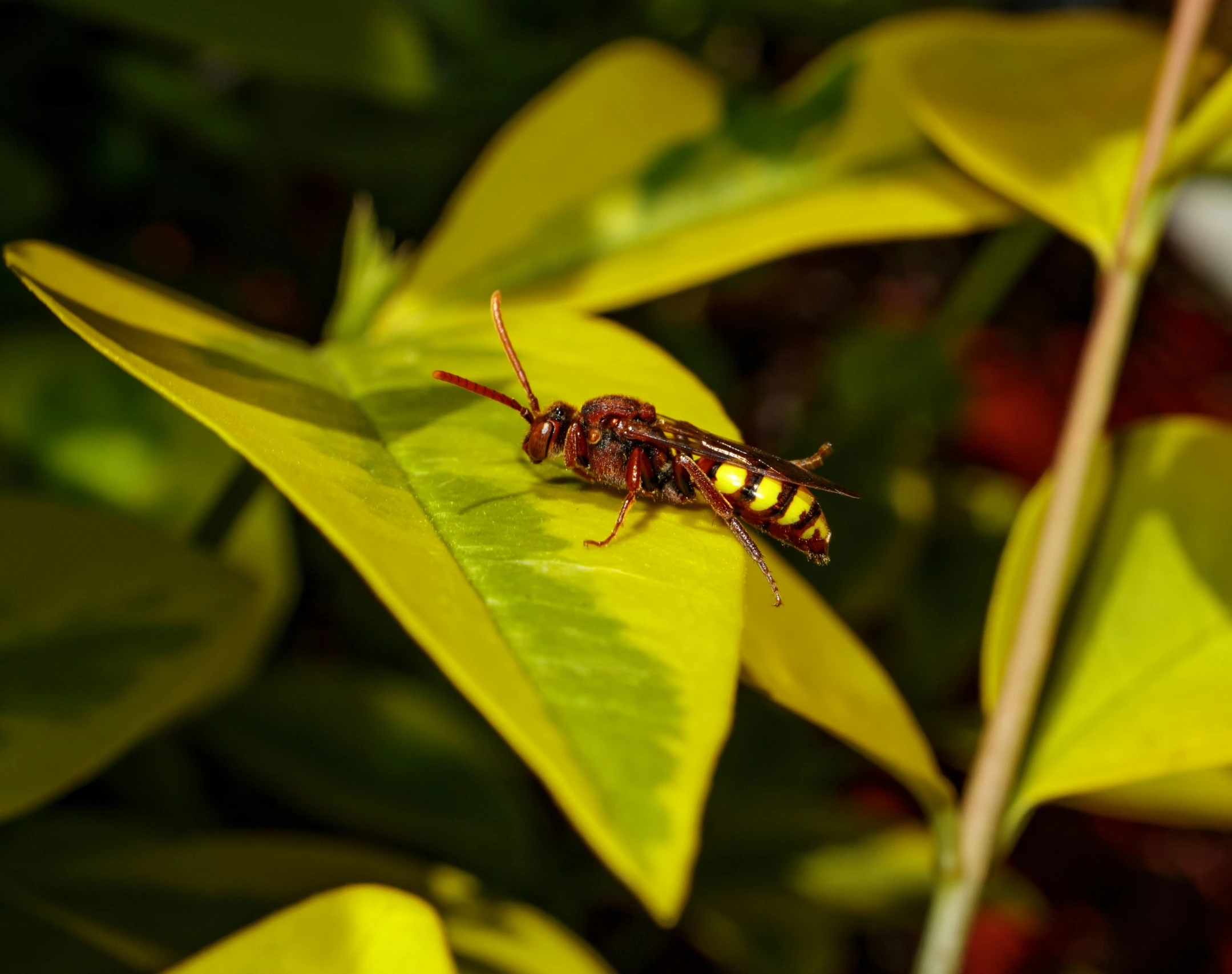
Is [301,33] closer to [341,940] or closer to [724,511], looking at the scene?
[724,511]

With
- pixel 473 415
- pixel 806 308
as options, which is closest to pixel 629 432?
pixel 473 415

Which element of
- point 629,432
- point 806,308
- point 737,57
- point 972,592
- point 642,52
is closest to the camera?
point 629,432

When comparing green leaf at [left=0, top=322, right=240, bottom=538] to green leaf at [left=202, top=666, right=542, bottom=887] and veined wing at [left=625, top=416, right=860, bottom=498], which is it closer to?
green leaf at [left=202, top=666, right=542, bottom=887]

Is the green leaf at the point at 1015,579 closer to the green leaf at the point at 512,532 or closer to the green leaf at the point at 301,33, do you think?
the green leaf at the point at 512,532

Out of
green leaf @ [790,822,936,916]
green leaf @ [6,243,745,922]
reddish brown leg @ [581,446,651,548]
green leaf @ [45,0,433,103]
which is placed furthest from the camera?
green leaf @ [790,822,936,916]

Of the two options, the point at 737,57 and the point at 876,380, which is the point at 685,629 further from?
the point at 737,57

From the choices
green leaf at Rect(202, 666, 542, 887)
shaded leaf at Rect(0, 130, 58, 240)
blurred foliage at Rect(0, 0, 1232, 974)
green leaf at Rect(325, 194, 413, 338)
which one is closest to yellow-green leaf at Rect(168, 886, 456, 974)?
blurred foliage at Rect(0, 0, 1232, 974)

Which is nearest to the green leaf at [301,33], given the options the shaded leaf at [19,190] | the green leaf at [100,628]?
the shaded leaf at [19,190]

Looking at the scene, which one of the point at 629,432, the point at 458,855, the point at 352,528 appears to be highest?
the point at 352,528
